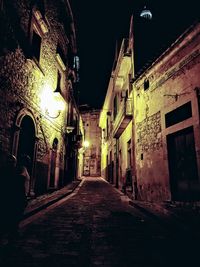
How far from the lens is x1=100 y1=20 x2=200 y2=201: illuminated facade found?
6.87 metres

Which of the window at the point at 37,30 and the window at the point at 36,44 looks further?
the window at the point at 36,44

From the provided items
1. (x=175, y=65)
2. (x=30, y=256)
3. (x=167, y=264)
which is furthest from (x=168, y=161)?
(x=30, y=256)

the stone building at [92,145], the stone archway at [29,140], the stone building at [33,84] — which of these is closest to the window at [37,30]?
the stone building at [33,84]

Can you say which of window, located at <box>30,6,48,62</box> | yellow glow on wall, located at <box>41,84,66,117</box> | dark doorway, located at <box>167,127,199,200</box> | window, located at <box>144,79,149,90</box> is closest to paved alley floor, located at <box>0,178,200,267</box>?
dark doorway, located at <box>167,127,199,200</box>

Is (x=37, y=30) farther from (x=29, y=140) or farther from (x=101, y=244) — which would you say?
(x=101, y=244)

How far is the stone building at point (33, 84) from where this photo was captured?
6636mm

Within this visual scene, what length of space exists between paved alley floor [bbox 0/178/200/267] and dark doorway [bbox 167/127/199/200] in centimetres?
246

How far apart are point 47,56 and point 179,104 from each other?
7612 millimetres

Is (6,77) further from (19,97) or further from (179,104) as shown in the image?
(179,104)

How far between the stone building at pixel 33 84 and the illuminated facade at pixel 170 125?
4.94 metres

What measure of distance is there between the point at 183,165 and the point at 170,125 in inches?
66.8

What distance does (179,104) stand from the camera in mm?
7348

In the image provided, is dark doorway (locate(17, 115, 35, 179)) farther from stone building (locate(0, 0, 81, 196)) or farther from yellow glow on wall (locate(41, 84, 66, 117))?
yellow glow on wall (locate(41, 84, 66, 117))

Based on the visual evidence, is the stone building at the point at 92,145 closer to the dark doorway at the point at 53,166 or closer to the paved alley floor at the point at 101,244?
the dark doorway at the point at 53,166
